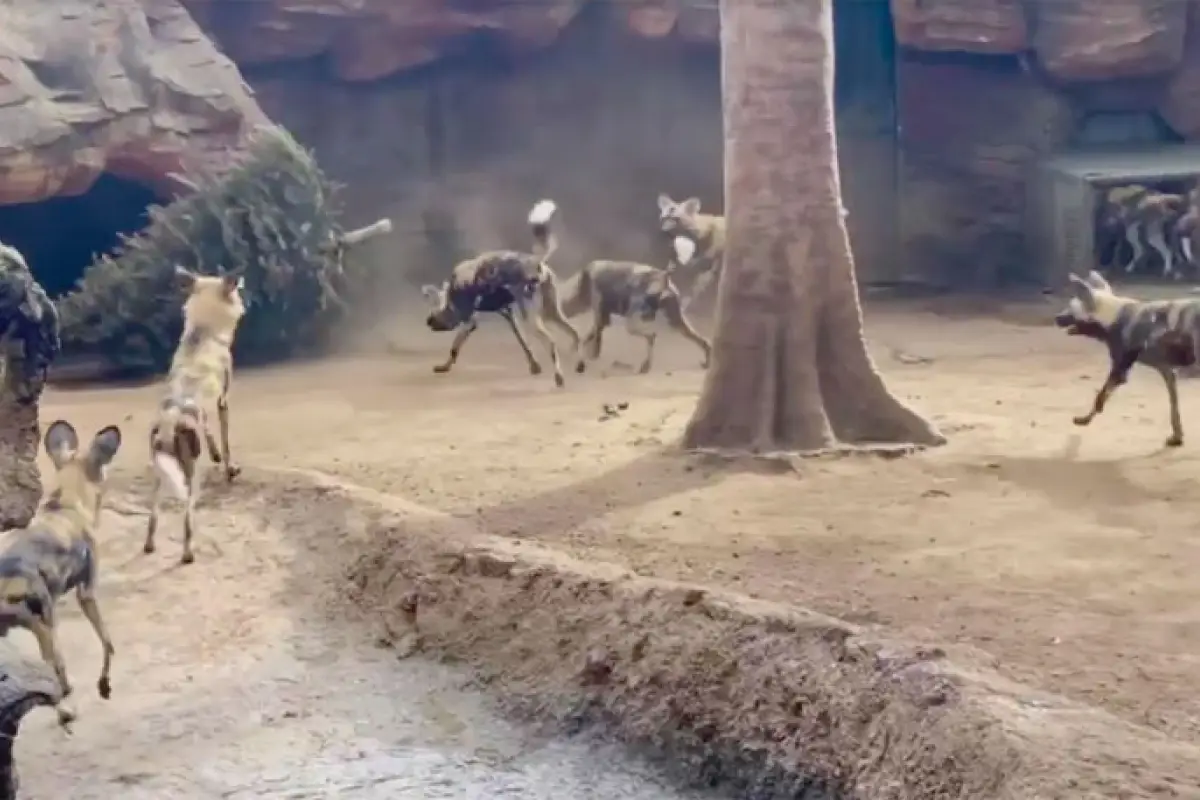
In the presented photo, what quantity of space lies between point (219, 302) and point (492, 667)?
2.96m

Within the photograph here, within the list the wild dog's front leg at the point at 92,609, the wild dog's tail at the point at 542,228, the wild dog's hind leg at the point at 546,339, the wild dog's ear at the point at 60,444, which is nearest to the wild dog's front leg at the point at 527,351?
the wild dog's hind leg at the point at 546,339

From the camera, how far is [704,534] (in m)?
5.77

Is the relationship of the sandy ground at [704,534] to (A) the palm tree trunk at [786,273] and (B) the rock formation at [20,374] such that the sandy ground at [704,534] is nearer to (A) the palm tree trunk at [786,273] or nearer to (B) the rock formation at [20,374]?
(A) the palm tree trunk at [786,273]

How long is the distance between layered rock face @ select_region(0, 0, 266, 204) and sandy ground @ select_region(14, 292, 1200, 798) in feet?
8.62

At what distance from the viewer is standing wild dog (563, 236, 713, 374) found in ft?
32.6

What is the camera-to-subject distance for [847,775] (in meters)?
4.09

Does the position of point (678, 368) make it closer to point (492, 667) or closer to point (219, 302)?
point (219, 302)

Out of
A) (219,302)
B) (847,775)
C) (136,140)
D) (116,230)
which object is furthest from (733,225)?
(116,230)

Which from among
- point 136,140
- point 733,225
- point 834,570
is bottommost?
point 834,570

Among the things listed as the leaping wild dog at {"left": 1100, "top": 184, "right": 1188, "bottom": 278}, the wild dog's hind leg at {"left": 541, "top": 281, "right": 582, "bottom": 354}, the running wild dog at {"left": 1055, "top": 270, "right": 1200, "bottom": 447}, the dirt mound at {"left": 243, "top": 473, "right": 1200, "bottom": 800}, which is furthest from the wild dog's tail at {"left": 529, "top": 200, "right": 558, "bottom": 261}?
the leaping wild dog at {"left": 1100, "top": 184, "right": 1188, "bottom": 278}

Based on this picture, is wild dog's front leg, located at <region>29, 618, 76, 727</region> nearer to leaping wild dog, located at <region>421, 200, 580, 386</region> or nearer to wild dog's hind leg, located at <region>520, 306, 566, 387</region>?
wild dog's hind leg, located at <region>520, 306, 566, 387</region>

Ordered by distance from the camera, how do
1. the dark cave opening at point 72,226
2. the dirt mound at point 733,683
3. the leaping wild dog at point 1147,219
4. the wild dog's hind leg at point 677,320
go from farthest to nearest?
1. the leaping wild dog at point 1147,219
2. the dark cave opening at point 72,226
3. the wild dog's hind leg at point 677,320
4. the dirt mound at point 733,683

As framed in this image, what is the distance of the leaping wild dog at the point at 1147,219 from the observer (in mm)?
13461

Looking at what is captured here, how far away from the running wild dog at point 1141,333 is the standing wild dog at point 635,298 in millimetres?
2847
